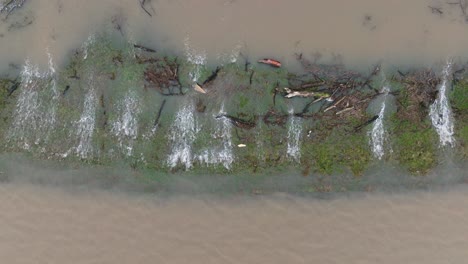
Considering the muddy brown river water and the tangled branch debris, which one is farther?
the tangled branch debris

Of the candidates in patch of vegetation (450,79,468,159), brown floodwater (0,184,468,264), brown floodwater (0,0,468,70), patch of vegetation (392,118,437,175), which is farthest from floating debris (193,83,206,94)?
patch of vegetation (450,79,468,159)

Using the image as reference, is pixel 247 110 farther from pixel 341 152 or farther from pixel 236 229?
pixel 236 229

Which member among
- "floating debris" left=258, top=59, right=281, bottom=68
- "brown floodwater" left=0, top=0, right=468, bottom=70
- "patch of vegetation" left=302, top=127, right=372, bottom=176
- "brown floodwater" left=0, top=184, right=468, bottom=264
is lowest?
"brown floodwater" left=0, top=184, right=468, bottom=264

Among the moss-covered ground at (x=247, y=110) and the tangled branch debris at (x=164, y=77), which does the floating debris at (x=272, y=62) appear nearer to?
the moss-covered ground at (x=247, y=110)

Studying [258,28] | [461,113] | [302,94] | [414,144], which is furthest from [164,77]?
[461,113]

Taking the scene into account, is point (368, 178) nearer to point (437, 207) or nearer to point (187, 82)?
point (437, 207)

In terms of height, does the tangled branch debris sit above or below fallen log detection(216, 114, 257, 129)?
above

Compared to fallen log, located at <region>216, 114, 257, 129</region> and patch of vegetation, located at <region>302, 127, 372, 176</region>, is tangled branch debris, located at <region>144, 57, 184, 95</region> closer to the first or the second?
fallen log, located at <region>216, 114, 257, 129</region>
